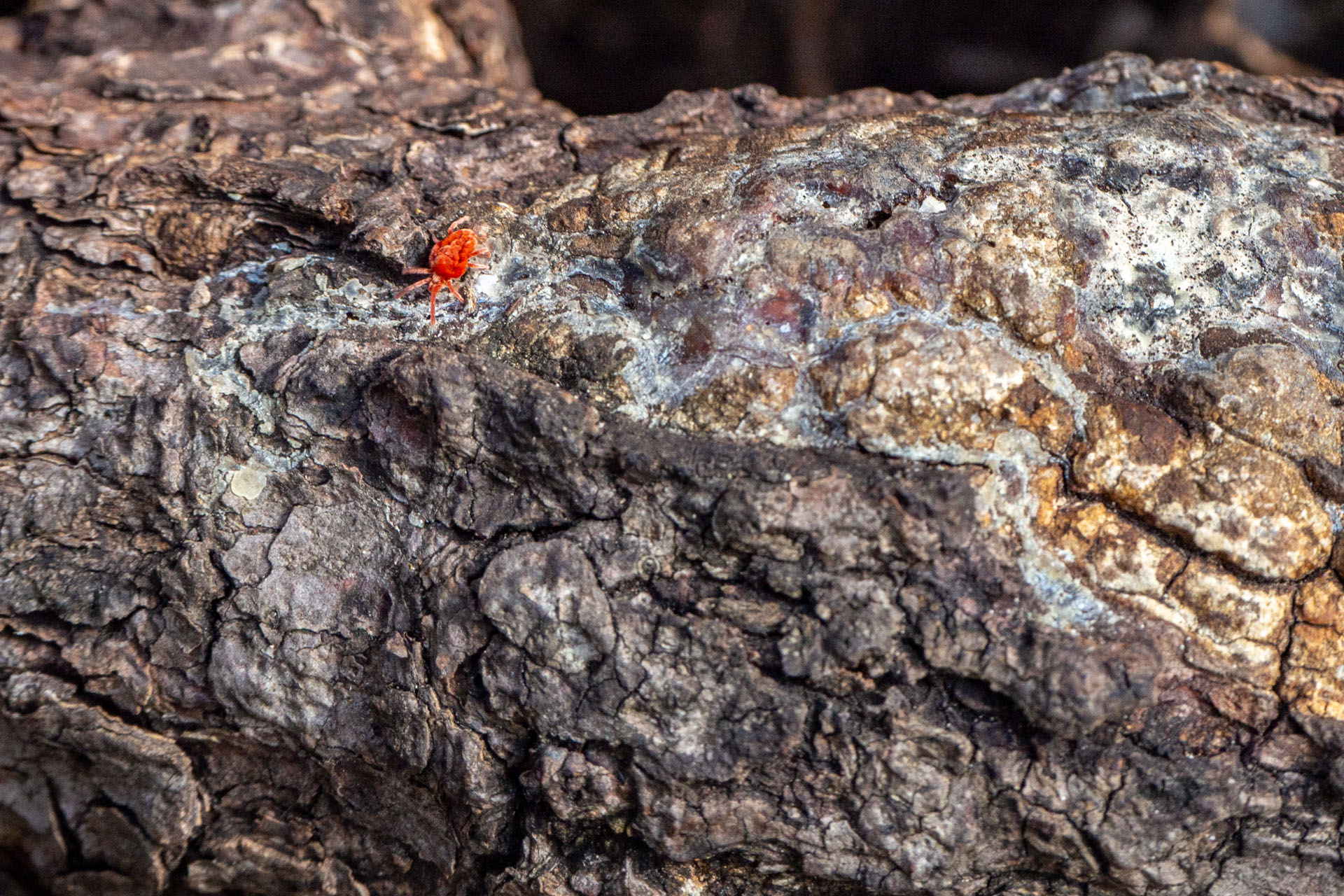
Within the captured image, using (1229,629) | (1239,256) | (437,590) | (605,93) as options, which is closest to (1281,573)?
(1229,629)

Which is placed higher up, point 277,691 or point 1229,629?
point 1229,629

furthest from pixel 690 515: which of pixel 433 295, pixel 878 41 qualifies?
pixel 878 41

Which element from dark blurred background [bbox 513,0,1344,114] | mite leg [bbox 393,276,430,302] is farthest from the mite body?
dark blurred background [bbox 513,0,1344,114]

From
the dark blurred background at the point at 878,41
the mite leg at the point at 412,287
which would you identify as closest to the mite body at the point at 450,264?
the mite leg at the point at 412,287

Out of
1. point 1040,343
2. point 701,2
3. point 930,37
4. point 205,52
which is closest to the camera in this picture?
point 1040,343

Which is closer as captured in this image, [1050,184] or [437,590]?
[437,590]

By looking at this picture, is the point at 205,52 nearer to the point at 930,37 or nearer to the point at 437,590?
the point at 437,590

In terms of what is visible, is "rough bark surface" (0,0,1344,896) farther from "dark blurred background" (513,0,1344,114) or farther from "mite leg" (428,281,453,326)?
"dark blurred background" (513,0,1344,114)
